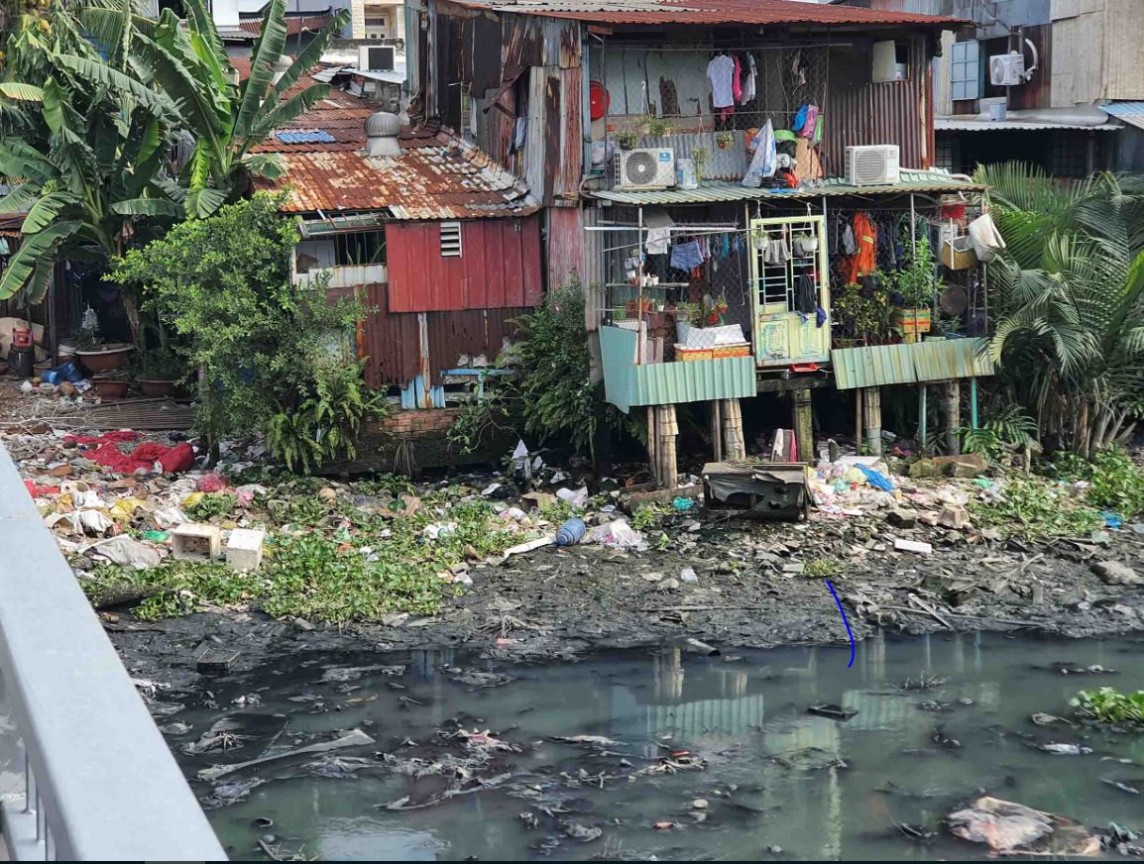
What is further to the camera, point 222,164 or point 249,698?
point 222,164

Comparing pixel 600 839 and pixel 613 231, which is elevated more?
pixel 613 231

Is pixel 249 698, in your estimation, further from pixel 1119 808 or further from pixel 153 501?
pixel 1119 808

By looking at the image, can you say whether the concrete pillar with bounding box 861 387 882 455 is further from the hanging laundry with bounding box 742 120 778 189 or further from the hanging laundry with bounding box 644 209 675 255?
the hanging laundry with bounding box 644 209 675 255

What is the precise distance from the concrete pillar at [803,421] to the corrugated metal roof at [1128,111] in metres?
7.34

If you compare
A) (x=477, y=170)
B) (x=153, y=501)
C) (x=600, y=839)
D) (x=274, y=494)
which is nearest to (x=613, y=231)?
(x=477, y=170)

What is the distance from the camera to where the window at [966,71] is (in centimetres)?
2186

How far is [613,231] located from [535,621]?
4570 millimetres

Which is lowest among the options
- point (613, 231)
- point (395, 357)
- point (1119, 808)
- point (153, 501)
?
point (1119, 808)

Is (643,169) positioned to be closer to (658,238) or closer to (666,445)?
(658,238)

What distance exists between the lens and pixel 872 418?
15102 millimetres

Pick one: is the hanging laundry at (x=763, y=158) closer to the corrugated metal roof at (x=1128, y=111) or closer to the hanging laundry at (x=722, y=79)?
the hanging laundry at (x=722, y=79)

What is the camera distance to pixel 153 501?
14312mm

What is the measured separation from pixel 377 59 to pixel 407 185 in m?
5.58

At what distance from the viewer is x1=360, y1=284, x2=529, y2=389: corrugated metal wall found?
1534 centimetres
